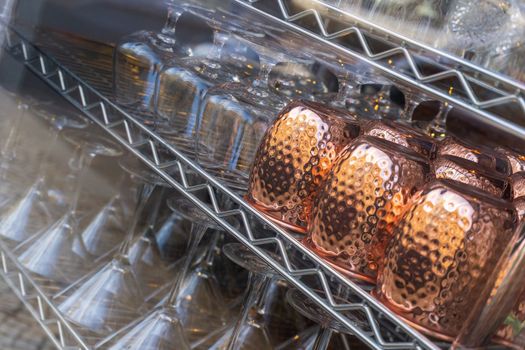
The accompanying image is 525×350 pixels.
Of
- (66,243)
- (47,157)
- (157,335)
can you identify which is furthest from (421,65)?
(47,157)

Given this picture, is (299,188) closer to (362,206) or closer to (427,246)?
(362,206)

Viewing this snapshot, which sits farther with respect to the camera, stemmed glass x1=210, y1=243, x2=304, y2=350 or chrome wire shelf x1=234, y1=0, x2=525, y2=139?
stemmed glass x1=210, y1=243, x2=304, y2=350

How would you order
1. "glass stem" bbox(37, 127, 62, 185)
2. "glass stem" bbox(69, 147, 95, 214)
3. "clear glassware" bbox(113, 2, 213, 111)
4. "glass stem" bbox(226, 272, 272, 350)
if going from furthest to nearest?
1. "glass stem" bbox(37, 127, 62, 185)
2. "glass stem" bbox(69, 147, 95, 214)
3. "clear glassware" bbox(113, 2, 213, 111)
4. "glass stem" bbox(226, 272, 272, 350)

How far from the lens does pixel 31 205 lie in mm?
1708

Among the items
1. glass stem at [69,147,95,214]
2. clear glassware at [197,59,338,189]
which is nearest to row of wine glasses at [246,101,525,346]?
clear glassware at [197,59,338,189]

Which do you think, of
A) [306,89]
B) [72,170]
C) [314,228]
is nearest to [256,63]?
[306,89]

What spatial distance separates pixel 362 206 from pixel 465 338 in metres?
0.18

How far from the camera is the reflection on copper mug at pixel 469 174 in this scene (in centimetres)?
78

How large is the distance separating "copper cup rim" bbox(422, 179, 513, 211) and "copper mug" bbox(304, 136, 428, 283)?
5 cm

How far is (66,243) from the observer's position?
1.61 meters

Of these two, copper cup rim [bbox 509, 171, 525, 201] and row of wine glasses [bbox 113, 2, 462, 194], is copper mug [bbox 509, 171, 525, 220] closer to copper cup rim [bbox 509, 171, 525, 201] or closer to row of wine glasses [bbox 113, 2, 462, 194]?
copper cup rim [bbox 509, 171, 525, 201]

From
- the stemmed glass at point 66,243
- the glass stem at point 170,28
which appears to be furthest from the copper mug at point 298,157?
the stemmed glass at point 66,243

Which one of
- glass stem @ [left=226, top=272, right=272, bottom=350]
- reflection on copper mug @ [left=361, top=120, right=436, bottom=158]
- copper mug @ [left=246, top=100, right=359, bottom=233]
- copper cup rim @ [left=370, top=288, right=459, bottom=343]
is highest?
reflection on copper mug @ [left=361, top=120, right=436, bottom=158]

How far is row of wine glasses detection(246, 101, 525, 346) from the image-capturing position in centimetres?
70
